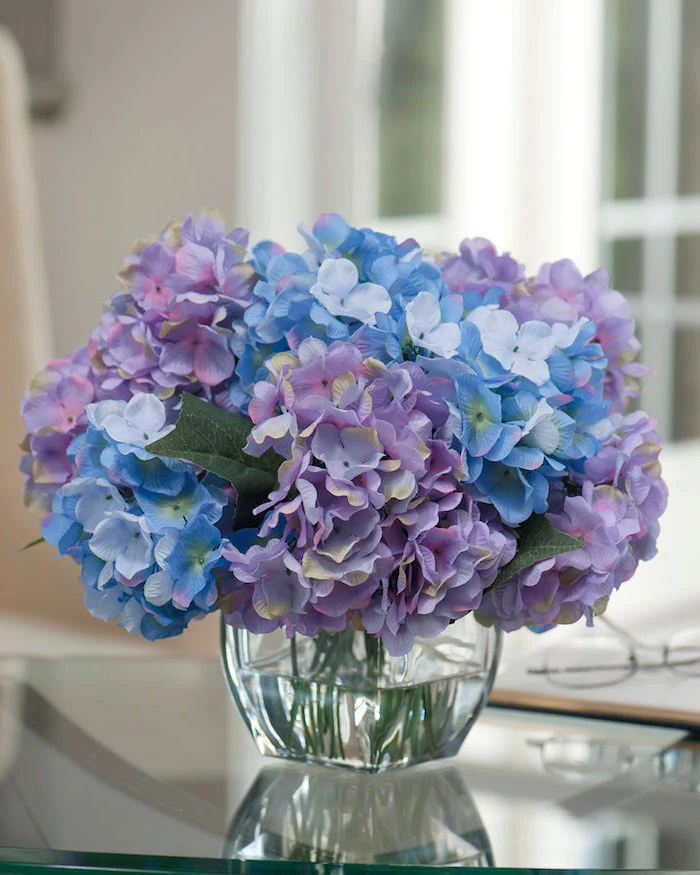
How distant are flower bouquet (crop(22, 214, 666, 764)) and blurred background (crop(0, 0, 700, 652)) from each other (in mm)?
1902

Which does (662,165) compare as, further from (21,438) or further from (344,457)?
(344,457)

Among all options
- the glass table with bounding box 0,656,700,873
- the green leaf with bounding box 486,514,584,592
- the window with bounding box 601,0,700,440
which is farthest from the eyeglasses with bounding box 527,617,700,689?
the window with bounding box 601,0,700,440

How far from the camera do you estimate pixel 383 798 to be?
0.60 meters

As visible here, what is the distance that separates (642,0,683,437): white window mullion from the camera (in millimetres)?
3059

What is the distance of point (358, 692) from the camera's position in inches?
22.9

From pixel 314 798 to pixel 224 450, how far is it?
19cm

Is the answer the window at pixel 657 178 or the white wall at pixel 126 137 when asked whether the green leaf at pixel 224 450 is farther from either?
the window at pixel 657 178

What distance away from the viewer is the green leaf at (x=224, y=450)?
52cm

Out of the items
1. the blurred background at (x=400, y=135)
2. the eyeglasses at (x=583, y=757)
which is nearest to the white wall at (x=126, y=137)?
the blurred background at (x=400, y=135)

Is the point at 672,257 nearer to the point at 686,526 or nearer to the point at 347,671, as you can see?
the point at 686,526

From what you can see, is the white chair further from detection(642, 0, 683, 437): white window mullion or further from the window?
detection(642, 0, 683, 437): white window mullion

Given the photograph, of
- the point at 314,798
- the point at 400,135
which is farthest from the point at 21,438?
the point at 400,135

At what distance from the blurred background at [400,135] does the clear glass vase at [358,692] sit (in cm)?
191

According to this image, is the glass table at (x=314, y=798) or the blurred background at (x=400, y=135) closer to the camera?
the glass table at (x=314, y=798)
